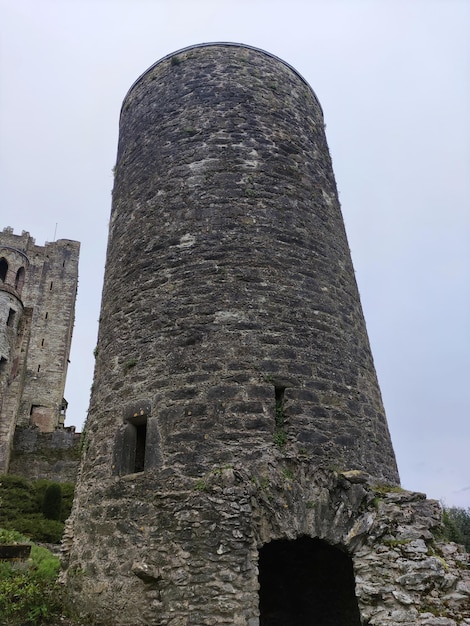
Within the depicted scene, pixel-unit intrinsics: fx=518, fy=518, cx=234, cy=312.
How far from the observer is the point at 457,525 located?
1580 cm

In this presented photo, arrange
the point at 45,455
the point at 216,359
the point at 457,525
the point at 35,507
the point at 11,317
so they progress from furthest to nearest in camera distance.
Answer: the point at 11,317
the point at 45,455
the point at 35,507
the point at 457,525
the point at 216,359

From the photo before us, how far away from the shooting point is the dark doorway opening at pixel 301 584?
7.83 m

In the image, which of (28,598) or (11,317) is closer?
(28,598)

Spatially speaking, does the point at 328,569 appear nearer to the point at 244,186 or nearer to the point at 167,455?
the point at 167,455

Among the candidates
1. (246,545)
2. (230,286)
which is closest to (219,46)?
(230,286)

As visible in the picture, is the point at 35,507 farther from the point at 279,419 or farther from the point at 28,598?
the point at 279,419

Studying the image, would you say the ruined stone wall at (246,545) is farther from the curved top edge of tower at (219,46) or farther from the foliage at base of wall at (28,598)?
the curved top edge of tower at (219,46)

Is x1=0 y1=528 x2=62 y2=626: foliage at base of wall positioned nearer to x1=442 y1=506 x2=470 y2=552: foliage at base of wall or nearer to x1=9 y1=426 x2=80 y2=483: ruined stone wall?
x1=442 y1=506 x2=470 y2=552: foliage at base of wall

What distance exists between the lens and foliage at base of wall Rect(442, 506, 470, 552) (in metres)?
6.10

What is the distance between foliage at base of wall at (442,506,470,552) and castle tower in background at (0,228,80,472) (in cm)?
2050

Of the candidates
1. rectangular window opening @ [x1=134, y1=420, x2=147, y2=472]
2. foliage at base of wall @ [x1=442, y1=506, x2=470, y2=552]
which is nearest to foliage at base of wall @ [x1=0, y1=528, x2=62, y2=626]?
rectangular window opening @ [x1=134, y1=420, x2=147, y2=472]

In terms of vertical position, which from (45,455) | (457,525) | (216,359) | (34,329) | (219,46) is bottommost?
(457,525)

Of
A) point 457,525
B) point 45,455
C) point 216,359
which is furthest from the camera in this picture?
point 45,455

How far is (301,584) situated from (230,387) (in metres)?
4.14
